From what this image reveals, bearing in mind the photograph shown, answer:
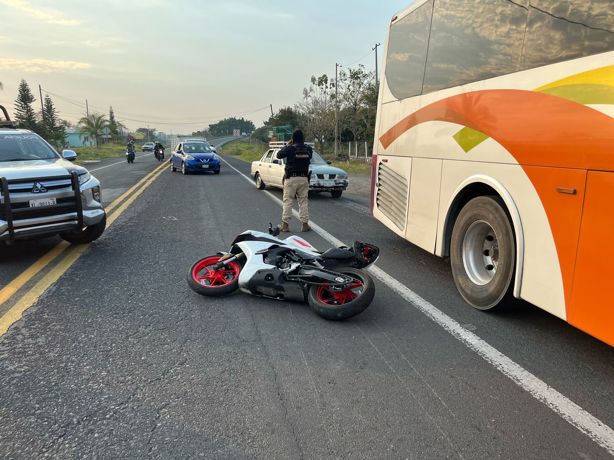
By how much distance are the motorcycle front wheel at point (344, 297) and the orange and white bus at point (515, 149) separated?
1.21m

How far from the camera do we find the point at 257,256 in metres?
4.66

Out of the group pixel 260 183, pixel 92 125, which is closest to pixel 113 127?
pixel 92 125

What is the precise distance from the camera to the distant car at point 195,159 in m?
21.9

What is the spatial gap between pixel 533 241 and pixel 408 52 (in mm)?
3565

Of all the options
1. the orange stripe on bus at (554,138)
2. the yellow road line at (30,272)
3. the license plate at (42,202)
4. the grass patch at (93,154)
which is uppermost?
the orange stripe on bus at (554,138)

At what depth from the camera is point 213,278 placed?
194 inches

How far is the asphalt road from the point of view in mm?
2441

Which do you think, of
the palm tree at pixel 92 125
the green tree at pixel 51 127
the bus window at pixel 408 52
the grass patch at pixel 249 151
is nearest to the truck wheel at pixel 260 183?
the bus window at pixel 408 52

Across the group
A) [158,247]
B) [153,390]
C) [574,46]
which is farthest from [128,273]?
[574,46]

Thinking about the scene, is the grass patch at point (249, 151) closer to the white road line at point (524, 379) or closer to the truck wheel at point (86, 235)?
the truck wheel at point (86, 235)

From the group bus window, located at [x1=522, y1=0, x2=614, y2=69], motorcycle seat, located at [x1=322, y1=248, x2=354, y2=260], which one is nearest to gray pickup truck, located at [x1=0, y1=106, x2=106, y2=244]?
motorcycle seat, located at [x1=322, y1=248, x2=354, y2=260]

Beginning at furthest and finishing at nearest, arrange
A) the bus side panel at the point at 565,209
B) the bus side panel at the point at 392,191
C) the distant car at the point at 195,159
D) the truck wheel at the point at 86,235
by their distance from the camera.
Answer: the distant car at the point at 195,159 → the truck wheel at the point at 86,235 → the bus side panel at the point at 392,191 → the bus side panel at the point at 565,209

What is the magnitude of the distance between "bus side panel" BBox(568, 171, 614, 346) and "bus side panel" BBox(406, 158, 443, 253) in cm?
217

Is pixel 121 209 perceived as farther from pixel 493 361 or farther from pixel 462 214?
pixel 493 361
